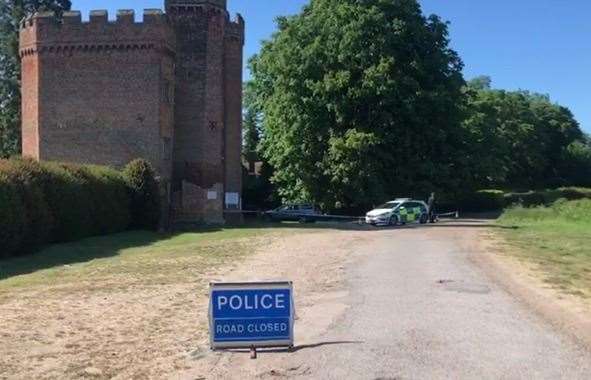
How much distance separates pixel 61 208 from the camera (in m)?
29.2

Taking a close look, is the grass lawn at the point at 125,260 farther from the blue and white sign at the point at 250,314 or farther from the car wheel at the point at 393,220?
the car wheel at the point at 393,220

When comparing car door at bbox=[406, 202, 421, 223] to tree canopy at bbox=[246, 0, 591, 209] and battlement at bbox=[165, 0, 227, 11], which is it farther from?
battlement at bbox=[165, 0, 227, 11]

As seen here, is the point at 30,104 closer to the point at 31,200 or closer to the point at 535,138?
the point at 31,200

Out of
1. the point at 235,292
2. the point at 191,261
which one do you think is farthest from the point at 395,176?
the point at 235,292

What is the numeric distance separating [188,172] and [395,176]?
1296cm

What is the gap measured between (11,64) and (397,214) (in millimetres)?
31339

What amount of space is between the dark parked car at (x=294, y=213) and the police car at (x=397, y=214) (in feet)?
39.1

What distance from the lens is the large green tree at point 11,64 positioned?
52781 mm

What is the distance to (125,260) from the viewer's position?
21828mm

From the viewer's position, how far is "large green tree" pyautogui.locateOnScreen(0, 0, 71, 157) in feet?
173

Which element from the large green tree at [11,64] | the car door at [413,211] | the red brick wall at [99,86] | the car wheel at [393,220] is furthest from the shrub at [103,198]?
the large green tree at [11,64]

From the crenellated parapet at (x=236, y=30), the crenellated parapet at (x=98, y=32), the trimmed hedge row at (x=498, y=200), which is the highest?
the crenellated parapet at (x=236, y=30)

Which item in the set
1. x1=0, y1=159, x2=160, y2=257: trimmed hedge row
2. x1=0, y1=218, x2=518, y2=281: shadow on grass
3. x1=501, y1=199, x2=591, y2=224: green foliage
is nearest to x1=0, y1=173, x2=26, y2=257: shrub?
x1=0, y1=159, x2=160, y2=257: trimmed hedge row

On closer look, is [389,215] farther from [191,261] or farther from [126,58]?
[191,261]
